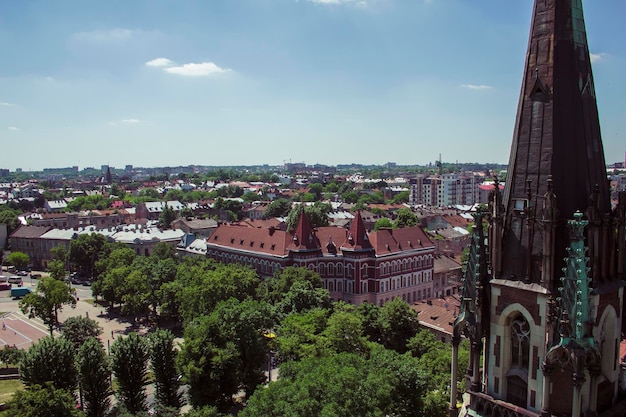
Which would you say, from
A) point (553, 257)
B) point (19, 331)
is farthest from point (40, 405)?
point (19, 331)

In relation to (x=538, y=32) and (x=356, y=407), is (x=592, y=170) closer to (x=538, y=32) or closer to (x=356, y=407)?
(x=538, y=32)

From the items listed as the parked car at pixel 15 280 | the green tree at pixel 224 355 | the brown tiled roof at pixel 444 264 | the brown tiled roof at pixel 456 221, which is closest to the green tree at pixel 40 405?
the green tree at pixel 224 355

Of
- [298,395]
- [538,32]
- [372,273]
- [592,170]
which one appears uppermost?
[538,32]

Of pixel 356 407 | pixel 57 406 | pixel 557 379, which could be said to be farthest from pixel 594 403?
pixel 57 406

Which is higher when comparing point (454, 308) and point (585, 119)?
point (585, 119)

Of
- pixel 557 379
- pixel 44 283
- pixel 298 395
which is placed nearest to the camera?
pixel 557 379

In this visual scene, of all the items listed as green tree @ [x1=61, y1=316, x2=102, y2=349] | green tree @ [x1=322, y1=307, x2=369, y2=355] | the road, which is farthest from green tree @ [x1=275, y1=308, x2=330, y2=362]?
the road

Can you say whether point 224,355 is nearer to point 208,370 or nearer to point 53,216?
point 208,370
